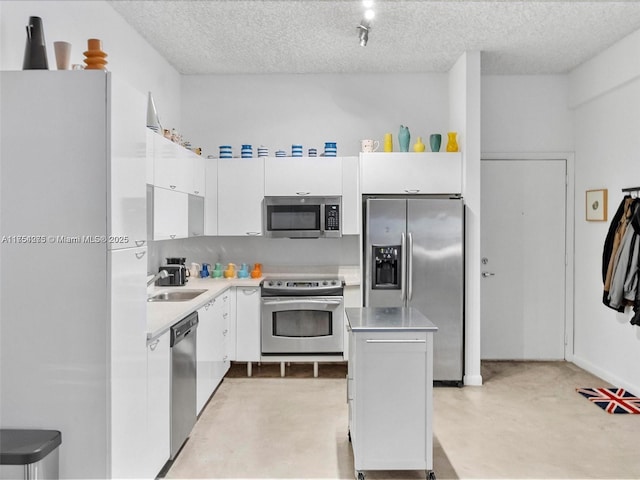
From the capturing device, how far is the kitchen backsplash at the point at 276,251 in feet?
17.3

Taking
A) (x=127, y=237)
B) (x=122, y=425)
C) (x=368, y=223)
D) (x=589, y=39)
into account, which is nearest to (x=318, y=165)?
(x=368, y=223)

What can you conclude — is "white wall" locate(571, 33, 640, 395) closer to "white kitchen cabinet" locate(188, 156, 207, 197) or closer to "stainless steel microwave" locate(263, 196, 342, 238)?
"stainless steel microwave" locate(263, 196, 342, 238)

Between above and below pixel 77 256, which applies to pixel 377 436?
below

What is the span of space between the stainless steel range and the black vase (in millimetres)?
2882

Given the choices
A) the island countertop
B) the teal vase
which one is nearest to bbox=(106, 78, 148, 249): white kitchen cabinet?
the island countertop

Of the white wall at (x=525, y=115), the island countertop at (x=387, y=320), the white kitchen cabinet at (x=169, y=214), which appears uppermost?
the white wall at (x=525, y=115)

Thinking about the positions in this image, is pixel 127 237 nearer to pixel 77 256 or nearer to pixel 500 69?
pixel 77 256

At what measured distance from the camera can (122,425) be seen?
2.23 meters

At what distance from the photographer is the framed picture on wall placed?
15.0 feet

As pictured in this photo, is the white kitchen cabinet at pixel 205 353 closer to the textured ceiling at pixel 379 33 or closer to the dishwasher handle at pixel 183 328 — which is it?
the dishwasher handle at pixel 183 328

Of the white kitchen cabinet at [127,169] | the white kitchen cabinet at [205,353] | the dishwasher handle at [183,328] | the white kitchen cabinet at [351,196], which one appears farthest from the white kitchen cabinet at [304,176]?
the white kitchen cabinet at [127,169]

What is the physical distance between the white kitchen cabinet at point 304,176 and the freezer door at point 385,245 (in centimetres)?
60

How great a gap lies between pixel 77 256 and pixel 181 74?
3632mm

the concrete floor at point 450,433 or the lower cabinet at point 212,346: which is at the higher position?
the lower cabinet at point 212,346
